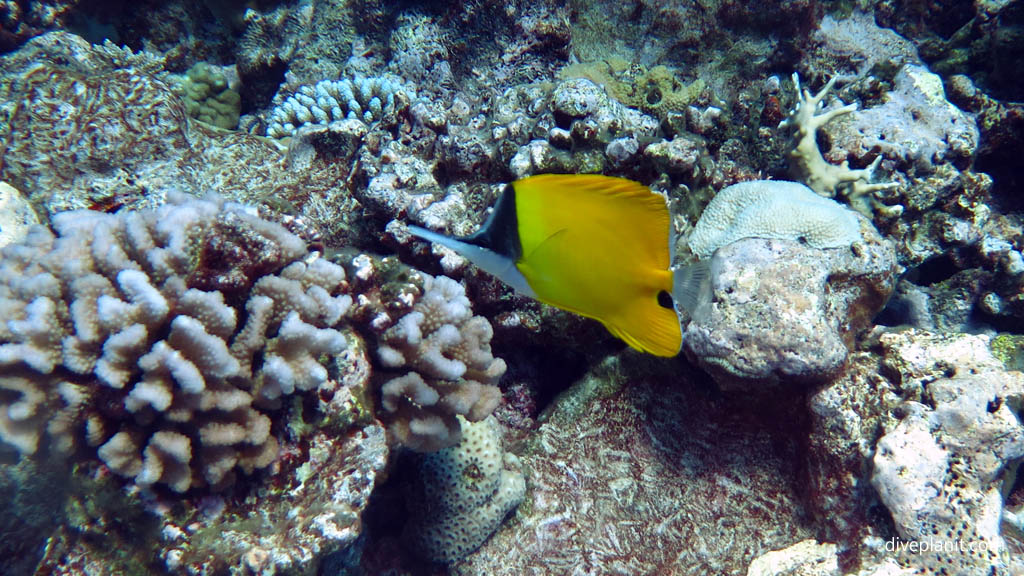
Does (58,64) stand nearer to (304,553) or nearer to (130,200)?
(130,200)

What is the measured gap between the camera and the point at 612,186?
5.31 feet

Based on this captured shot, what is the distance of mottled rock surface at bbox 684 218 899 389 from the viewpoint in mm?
2773

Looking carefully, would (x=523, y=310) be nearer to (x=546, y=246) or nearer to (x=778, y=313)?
(x=778, y=313)

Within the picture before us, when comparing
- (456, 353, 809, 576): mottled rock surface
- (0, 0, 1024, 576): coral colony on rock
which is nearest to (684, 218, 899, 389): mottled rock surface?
(0, 0, 1024, 576): coral colony on rock

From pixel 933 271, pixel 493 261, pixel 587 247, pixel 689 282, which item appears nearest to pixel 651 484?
pixel 689 282

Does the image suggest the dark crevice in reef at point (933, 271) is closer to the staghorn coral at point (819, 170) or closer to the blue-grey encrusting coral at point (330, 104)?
the staghorn coral at point (819, 170)

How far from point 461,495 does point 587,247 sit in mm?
2057

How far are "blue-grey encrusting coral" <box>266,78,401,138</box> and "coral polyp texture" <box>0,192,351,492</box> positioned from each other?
128 inches

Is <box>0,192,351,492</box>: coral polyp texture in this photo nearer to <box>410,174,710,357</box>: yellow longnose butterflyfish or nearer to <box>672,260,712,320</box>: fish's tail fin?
<box>410,174,710,357</box>: yellow longnose butterflyfish

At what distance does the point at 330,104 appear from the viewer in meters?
5.21

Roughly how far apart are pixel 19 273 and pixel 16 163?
93.3 inches

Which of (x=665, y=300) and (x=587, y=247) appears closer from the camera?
(x=587, y=247)

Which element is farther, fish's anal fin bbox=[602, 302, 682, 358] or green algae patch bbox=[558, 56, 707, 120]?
green algae patch bbox=[558, 56, 707, 120]

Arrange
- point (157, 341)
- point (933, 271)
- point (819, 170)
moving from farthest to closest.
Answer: point (933, 271), point (819, 170), point (157, 341)
